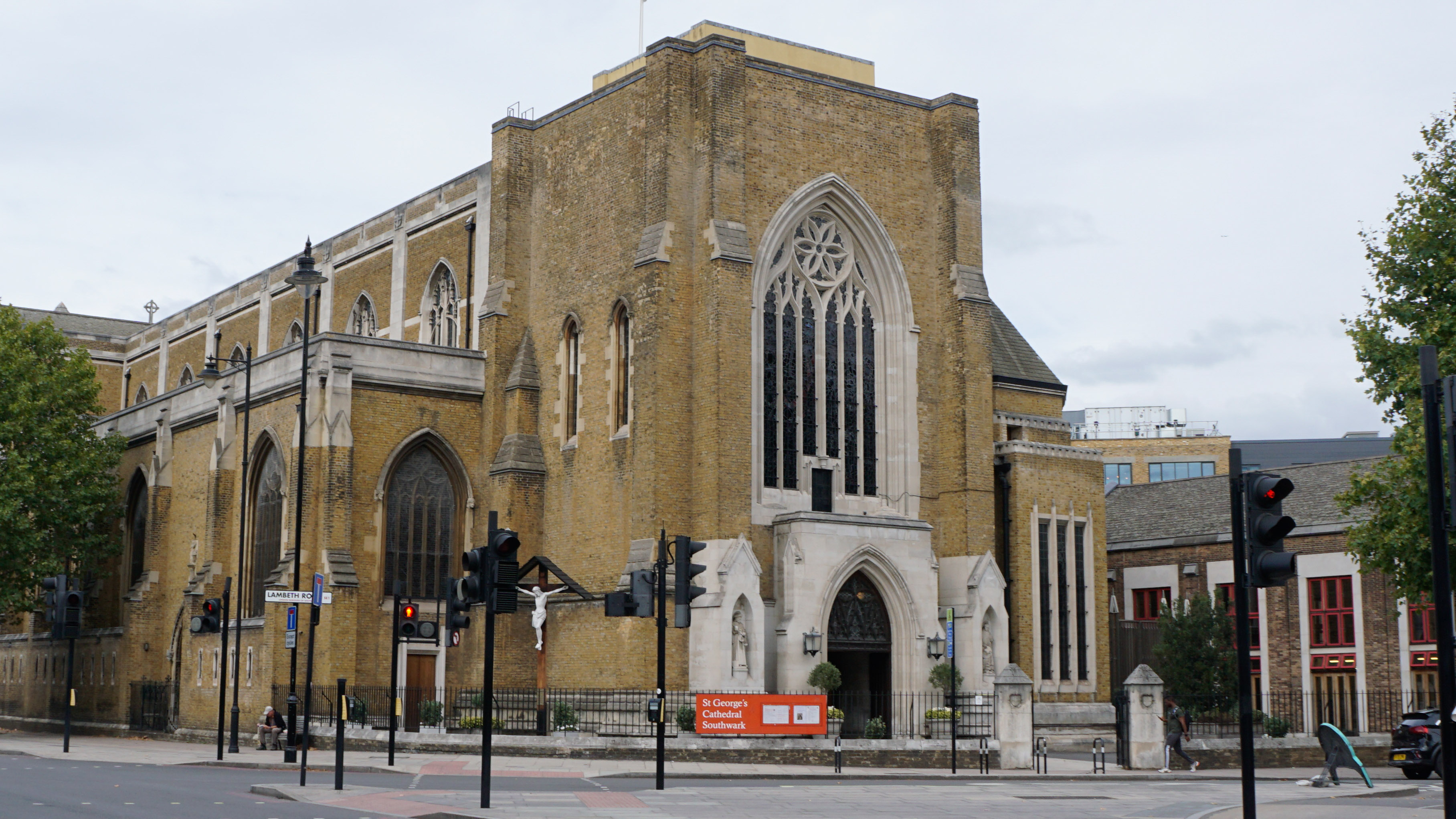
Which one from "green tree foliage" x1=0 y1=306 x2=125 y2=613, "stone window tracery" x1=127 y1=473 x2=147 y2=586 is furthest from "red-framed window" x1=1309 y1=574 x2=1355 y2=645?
"green tree foliage" x1=0 y1=306 x2=125 y2=613

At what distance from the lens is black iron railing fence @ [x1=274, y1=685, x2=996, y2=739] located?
34.1 m

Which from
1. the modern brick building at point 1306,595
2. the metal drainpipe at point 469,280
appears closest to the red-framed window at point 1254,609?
the modern brick building at point 1306,595

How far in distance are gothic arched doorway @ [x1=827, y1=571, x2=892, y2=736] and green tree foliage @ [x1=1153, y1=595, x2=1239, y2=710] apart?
29.8ft

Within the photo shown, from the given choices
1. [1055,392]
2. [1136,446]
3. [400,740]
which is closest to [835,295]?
[1055,392]

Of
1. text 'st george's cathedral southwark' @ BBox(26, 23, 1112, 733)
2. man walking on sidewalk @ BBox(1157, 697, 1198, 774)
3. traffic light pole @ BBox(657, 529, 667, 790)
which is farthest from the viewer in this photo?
text 'st george's cathedral southwark' @ BBox(26, 23, 1112, 733)

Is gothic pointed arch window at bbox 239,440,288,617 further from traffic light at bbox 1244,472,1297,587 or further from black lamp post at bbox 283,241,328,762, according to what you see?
traffic light at bbox 1244,472,1297,587

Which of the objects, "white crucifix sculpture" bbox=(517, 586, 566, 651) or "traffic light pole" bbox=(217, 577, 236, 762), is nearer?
"traffic light pole" bbox=(217, 577, 236, 762)

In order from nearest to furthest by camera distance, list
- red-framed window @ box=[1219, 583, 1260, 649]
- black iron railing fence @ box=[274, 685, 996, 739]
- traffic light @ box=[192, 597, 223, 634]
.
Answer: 1. traffic light @ box=[192, 597, 223, 634]
2. black iron railing fence @ box=[274, 685, 996, 739]
3. red-framed window @ box=[1219, 583, 1260, 649]

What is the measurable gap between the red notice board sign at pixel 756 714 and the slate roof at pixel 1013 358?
15.8 m

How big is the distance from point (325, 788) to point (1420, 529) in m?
21.6

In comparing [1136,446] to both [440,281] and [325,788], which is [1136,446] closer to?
[440,281]

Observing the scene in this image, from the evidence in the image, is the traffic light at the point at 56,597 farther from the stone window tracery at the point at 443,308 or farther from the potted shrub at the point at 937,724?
the potted shrub at the point at 937,724

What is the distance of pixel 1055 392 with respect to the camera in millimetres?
45781

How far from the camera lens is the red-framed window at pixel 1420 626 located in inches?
1714
